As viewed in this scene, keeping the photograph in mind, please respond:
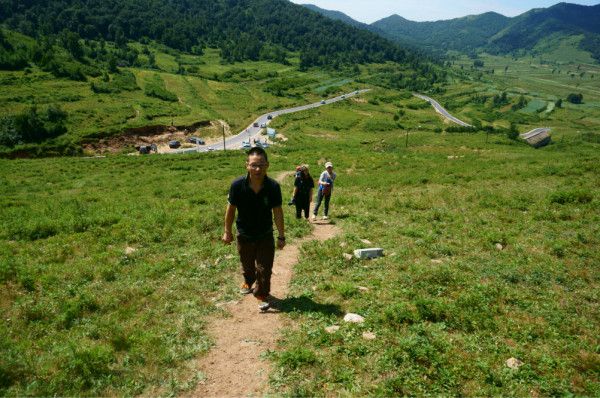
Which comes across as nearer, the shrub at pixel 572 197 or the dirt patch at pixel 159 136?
the shrub at pixel 572 197

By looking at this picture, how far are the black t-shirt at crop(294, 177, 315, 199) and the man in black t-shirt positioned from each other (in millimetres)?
6736

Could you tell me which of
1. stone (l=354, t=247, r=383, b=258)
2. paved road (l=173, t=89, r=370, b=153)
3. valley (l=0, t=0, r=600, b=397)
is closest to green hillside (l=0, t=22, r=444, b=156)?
paved road (l=173, t=89, r=370, b=153)

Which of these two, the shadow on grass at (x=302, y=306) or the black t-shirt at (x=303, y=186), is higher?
the black t-shirt at (x=303, y=186)

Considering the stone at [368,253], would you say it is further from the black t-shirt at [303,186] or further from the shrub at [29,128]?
the shrub at [29,128]

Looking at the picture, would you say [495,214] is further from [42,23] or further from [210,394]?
[42,23]

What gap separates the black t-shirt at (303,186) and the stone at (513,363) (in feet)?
30.9

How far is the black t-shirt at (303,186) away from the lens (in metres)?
14.6

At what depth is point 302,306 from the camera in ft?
26.6

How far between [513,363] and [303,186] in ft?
31.9

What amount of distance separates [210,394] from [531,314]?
6.52 m

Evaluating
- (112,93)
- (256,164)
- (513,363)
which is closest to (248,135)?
(112,93)

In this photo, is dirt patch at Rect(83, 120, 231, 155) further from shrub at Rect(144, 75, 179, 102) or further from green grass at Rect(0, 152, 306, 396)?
green grass at Rect(0, 152, 306, 396)

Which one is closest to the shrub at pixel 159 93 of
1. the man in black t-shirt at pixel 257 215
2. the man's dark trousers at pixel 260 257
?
the man's dark trousers at pixel 260 257

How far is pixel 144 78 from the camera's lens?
125m
